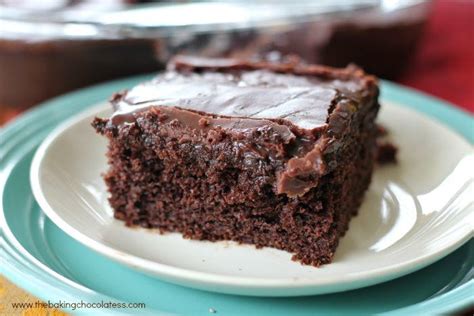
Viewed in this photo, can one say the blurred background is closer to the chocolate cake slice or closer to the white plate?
the white plate

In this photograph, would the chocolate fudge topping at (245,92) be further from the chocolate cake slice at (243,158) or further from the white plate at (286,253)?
the white plate at (286,253)

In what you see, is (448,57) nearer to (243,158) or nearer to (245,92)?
(245,92)

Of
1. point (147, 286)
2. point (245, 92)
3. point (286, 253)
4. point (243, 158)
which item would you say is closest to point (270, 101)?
point (245, 92)

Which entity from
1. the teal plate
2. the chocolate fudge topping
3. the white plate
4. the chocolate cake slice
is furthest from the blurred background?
the teal plate

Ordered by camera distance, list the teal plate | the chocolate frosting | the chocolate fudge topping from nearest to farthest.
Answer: the teal plate, the chocolate frosting, the chocolate fudge topping

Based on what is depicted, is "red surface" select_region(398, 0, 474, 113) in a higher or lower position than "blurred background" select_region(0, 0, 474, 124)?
lower
